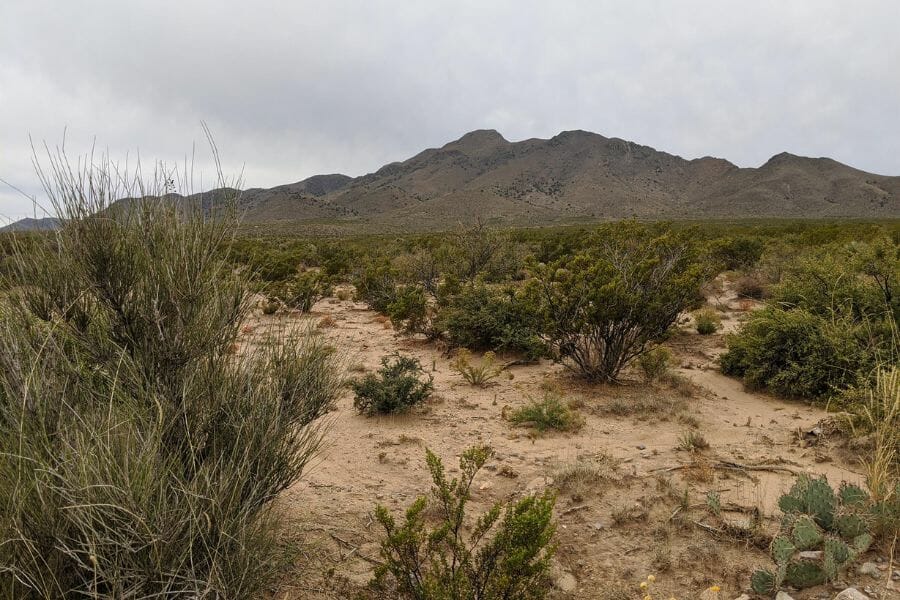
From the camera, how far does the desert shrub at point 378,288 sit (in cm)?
1327

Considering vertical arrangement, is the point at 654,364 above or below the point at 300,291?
below

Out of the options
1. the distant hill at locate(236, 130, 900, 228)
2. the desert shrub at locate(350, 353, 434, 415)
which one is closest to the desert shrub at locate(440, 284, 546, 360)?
the desert shrub at locate(350, 353, 434, 415)

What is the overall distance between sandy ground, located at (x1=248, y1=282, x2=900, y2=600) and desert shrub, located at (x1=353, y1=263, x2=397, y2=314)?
5847mm

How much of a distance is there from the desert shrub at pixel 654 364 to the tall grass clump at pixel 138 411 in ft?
17.9

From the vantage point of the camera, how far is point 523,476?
15.3 ft

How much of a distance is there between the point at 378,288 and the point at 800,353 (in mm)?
9813

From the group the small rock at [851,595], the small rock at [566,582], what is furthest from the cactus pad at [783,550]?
the small rock at [566,582]

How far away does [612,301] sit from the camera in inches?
268

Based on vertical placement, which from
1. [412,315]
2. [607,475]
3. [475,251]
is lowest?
[607,475]

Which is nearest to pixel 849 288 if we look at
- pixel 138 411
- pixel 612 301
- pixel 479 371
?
pixel 612 301

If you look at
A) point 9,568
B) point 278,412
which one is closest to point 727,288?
point 278,412

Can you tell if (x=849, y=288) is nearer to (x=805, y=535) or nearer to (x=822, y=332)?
(x=822, y=332)

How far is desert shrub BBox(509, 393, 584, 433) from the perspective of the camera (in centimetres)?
566

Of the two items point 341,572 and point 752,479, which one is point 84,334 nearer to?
point 341,572
